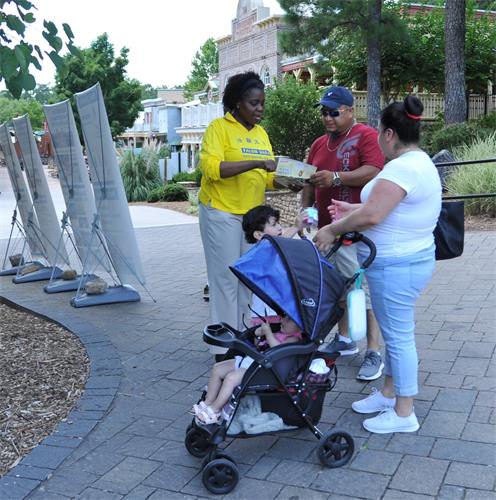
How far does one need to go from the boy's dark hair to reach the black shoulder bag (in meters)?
1.04

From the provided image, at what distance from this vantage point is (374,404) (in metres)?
4.09

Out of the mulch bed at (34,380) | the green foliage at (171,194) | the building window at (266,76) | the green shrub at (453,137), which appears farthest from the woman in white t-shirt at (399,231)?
the building window at (266,76)

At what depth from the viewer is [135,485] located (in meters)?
3.39

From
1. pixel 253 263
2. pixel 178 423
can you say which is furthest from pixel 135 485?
pixel 253 263

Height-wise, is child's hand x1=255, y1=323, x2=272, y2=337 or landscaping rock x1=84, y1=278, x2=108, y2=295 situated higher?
child's hand x1=255, y1=323, x2=272, y2=337

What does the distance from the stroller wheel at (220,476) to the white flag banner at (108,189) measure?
13.5ft

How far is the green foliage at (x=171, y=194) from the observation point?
76.1 feet

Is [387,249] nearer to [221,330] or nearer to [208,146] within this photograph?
[221,330]

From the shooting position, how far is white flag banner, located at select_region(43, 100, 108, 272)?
754 cm

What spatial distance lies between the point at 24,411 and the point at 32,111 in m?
88.1

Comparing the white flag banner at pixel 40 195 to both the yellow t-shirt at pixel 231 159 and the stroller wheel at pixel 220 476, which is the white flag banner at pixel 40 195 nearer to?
the yellow t-shirt at pixel 231 159

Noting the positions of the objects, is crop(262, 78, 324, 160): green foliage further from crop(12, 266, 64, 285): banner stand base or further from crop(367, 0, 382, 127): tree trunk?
crop(12, 266, 64, 285): banner stand base

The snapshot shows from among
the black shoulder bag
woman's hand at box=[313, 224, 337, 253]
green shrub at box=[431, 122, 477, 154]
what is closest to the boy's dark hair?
woman's hand at box=[313, 224, 337, 253]

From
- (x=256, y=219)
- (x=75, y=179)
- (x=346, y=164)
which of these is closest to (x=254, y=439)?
(x=256, y=219)
